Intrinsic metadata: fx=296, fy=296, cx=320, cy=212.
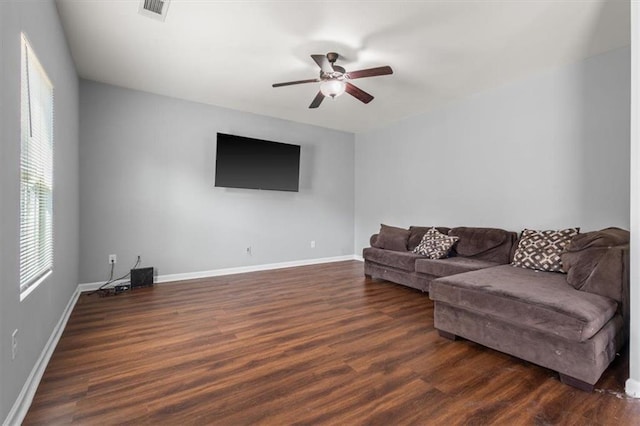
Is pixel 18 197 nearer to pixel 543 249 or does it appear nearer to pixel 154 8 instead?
pixel 154 8

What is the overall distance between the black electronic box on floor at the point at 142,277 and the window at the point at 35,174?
1.67m

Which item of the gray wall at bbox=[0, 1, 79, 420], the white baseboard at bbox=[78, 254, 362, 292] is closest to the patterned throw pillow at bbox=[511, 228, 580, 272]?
the white baseboard at bbox=[78, 254, 362, 292]

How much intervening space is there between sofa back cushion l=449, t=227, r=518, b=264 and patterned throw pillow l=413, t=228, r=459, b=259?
0.45 ft

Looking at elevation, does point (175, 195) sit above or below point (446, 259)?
above

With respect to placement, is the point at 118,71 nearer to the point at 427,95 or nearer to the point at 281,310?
the point at 281,310

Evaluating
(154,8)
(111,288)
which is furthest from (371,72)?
(111,288)

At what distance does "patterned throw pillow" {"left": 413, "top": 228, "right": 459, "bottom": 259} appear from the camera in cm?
385

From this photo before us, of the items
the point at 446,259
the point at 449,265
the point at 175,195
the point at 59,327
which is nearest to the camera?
the point at 59,327

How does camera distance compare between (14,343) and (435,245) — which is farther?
(435,245)

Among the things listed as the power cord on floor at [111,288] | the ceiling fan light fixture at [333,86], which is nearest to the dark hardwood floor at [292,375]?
the power cord on floor at [111,288]

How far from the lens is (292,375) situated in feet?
6.33

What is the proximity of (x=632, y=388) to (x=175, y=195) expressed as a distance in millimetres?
4944

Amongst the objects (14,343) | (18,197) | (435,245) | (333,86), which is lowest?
(14,343)

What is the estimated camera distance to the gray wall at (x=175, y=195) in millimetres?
3879
